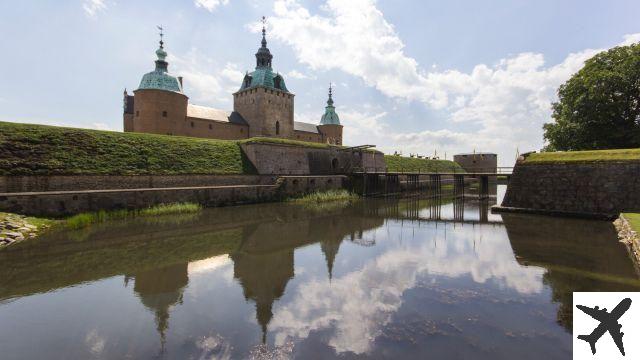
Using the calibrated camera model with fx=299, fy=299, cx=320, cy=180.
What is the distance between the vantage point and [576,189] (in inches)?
638

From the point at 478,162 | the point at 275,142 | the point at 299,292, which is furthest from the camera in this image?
the point at 478,162

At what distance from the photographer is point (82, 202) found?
1436 centimetres

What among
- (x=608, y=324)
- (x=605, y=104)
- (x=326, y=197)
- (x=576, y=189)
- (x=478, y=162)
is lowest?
(x=608, y=324)

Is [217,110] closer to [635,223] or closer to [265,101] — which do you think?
[265,101]

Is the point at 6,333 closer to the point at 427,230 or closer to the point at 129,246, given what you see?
the point at 129,246

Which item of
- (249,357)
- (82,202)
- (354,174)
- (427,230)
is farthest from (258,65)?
(249,357)

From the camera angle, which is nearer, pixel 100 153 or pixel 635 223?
pixel 635 223

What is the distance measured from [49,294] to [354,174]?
1053 inches

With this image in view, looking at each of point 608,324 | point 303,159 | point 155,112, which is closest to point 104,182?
point 155,112

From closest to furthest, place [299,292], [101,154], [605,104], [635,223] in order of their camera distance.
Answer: [299,292] < [635,223] < [101,154] < [605,104]

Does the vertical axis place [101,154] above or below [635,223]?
above

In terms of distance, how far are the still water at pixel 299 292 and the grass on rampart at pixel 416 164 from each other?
3418cm

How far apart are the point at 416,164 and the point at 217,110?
110 ft

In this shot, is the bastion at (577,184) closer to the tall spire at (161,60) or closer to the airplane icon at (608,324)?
the airplane icon at (608,324)
